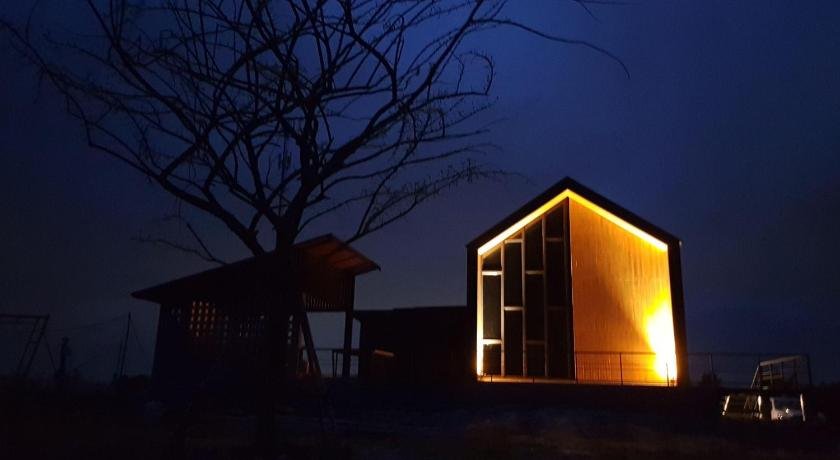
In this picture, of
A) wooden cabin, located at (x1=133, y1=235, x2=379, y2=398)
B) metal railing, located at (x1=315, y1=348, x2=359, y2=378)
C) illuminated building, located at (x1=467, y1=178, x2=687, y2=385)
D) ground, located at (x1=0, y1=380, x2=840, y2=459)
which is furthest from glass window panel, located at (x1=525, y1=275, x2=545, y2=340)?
wooden cabin, located at (x1=133, y1=235, x2=379, y2=398)

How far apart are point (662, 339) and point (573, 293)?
8.25ft

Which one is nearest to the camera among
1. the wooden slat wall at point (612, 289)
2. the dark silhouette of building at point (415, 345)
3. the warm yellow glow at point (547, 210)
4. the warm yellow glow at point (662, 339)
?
the warm yellow glow at point (662, 339)

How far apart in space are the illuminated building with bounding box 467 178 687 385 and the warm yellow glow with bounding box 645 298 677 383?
0.03 meters

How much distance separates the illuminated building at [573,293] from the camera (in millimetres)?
15383

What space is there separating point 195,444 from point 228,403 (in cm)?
594

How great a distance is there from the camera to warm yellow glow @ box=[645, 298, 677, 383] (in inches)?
580

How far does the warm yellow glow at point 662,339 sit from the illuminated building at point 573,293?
0.03m

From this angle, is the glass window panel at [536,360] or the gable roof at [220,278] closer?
the gable roof at [220,278]

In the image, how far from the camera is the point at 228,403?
12672mm

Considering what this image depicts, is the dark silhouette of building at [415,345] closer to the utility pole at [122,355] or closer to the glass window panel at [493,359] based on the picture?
the glass window panel at [493,359]

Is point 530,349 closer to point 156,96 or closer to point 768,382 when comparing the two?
point 768,382

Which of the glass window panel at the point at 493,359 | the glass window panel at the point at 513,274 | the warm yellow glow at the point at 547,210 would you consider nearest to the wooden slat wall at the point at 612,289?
the warm yellow glow at the point at 547,210

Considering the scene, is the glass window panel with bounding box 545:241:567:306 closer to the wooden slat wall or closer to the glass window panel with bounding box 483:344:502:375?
the wooden slat wall

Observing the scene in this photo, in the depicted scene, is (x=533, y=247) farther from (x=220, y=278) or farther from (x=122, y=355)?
(x=122, y=355)
